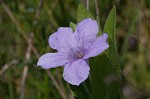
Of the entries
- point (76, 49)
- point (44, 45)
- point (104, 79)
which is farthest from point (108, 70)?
point (44, 45)

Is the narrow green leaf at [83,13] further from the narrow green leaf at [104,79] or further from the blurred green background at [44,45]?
the blurred green background at [44,45]

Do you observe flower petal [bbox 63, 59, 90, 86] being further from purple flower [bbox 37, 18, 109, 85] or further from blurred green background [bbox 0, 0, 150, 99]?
blurred green background [bbox 0, 0, 150, 99]

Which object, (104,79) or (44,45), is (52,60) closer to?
(104,79)

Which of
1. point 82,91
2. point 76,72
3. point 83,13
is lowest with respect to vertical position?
point 82,91

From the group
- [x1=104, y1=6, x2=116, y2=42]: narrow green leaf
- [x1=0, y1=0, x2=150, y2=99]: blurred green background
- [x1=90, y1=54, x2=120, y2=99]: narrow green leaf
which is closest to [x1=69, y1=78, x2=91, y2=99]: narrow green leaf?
[x1=90, y1=54, x2=120, y2=99]: narrow green leaf

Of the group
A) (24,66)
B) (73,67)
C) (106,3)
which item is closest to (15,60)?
(24,66)

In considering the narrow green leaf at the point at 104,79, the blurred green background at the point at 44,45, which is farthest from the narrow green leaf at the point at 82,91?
the blurred green background at the point at 44,45
